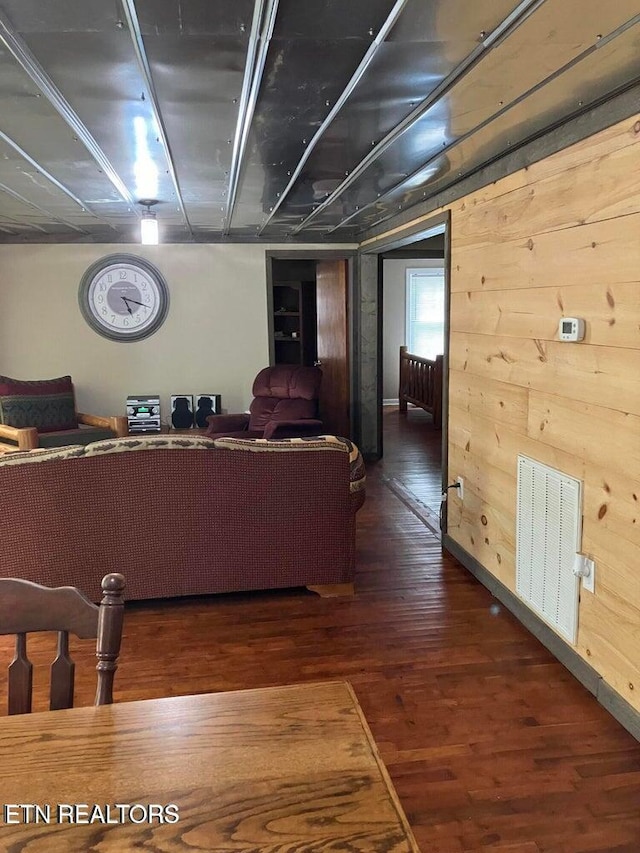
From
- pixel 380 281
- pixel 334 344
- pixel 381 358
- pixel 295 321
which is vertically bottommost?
pixel 381 358

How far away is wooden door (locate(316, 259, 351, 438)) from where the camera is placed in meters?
6.74

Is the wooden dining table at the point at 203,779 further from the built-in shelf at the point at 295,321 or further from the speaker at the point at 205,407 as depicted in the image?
the built-in shelf at the point at 295,321

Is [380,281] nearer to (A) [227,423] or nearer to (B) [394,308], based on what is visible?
(A) [227,423]

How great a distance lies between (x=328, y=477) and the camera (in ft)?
11.3

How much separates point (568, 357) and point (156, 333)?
448cm

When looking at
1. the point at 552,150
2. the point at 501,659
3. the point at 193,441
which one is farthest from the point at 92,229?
the point at 501,659

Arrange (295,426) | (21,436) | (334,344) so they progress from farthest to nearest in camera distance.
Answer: (334,344)
(295,426)
(21,436)

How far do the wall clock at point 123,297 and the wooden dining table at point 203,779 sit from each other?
5490 mm

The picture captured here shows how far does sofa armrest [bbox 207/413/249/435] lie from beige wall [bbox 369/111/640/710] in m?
2.65

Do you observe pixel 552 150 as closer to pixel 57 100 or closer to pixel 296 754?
pixel 57 100

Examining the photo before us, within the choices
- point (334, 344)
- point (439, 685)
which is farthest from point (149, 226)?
point (439, 685)

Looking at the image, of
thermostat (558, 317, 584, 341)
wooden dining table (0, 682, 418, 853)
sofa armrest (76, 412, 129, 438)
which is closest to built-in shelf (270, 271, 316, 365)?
sofa armrest (76, 412, 129, 438)

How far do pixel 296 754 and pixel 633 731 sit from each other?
180 centimetres

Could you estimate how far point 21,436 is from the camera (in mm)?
5137
